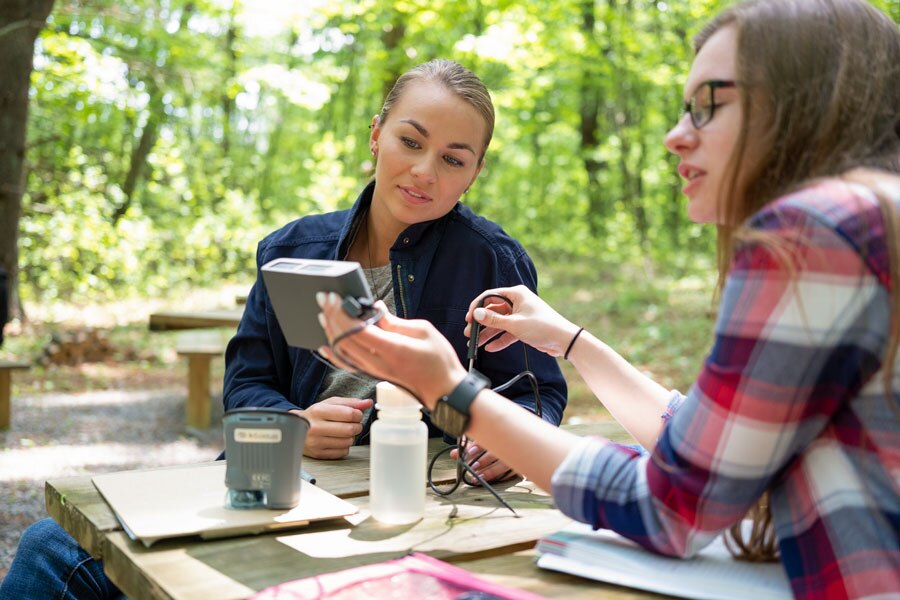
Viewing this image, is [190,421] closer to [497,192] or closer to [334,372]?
[334,372]

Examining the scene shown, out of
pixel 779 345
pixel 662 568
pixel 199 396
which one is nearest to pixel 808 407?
pixel 779 345

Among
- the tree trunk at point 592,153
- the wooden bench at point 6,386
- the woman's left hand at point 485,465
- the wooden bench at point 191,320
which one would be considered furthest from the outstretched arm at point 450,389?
the tree trunk at point 592,153

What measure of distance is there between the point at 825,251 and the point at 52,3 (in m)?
7.59

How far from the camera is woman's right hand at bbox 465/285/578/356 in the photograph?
177cm

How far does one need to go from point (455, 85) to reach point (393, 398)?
3.40 ft

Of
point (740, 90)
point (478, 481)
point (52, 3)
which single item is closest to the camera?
point (740, 90)

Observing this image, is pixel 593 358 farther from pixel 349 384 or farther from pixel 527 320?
pixel 349 384

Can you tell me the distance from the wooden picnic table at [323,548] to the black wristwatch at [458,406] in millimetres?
207

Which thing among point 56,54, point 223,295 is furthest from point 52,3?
point 223,295

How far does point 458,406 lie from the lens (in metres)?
1.21

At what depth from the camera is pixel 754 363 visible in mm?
1026

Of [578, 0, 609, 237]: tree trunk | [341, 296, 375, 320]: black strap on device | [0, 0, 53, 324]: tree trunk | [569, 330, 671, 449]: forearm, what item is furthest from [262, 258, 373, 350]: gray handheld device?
[578, 0, 609, 237]: tree trunk

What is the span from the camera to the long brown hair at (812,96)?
1109mm

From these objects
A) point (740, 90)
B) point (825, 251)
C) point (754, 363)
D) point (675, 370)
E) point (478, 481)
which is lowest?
point (675, 370)
